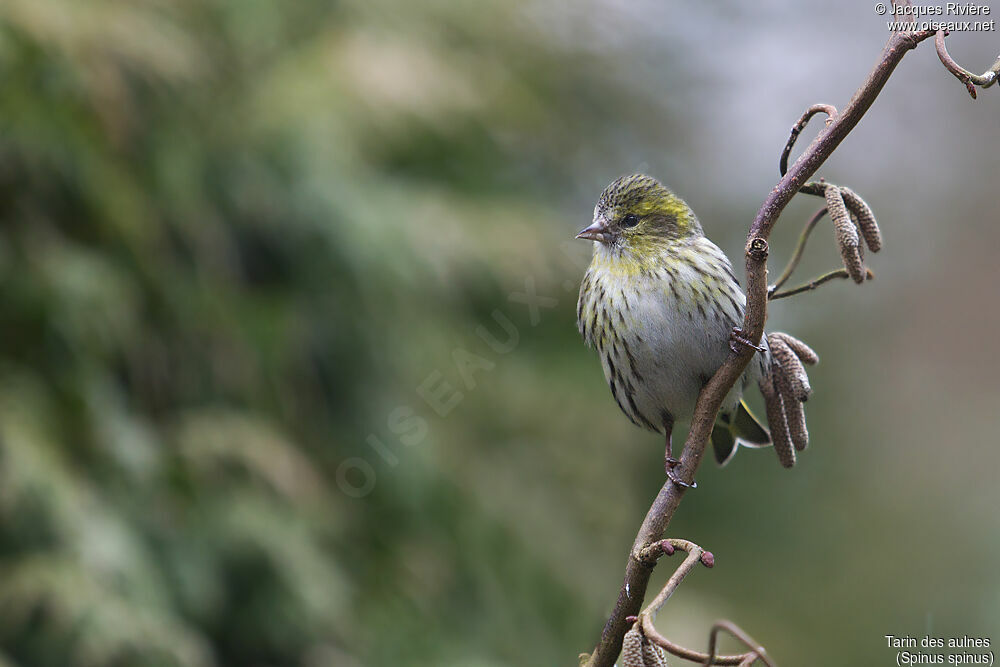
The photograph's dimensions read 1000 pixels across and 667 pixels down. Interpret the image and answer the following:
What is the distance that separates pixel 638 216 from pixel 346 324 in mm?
2298

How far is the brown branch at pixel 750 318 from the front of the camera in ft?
2.49

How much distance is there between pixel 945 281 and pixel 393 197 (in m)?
4.17

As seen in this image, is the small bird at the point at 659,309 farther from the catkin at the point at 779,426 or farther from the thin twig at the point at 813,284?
the thin twig at the point at 813,284

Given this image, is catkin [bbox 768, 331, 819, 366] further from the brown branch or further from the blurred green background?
the blurred green background

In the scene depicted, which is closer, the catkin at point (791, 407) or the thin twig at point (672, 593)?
the thin twig at point (672, 593)

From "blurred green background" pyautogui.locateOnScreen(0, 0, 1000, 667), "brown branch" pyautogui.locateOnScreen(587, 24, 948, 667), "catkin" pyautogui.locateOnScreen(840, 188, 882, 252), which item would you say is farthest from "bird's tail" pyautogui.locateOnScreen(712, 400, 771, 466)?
"blurred green background" pyautogui.locateOnScreen(0, 0, 1000, 667)

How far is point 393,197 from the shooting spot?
12.8 feet

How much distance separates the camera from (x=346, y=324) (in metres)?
3.91

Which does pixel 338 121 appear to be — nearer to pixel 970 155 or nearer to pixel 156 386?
pixel 156 386

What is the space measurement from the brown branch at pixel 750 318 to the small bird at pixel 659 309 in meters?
0.73

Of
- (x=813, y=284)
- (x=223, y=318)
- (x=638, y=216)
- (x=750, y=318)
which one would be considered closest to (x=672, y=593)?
(x=750, y=318)

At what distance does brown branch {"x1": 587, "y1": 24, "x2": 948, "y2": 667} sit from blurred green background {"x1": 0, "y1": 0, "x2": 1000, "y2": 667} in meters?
2.49

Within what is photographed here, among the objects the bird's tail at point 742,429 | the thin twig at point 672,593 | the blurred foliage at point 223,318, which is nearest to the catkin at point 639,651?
the thin twig at point 672,593

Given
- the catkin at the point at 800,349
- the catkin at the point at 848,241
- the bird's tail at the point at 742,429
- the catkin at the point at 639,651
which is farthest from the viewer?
the bird's tail at the point at 742,429
